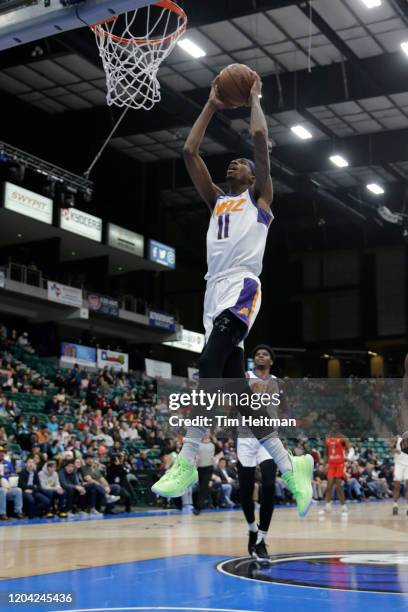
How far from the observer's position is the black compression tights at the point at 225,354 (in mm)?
3957

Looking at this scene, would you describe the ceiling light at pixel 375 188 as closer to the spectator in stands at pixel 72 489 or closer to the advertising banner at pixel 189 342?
the advertising banner at pixel 189 342

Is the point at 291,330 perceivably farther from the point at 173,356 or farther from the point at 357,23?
the point at 357,23

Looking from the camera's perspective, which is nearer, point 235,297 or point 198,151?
point 235,297

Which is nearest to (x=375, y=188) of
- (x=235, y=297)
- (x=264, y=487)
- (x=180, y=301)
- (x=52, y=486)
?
(x=180, y=301)

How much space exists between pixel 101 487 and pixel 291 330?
76.1ft

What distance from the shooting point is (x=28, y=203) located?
25094 millimetres

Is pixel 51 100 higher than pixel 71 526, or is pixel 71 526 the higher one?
pixel 51 100

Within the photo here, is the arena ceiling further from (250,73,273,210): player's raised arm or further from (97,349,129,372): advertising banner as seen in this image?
(250,73,273,210): player's raised arm

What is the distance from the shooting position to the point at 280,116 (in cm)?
2269

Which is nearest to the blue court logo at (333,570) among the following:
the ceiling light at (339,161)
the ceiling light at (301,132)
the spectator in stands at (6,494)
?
the spectator in stands at (6,494)

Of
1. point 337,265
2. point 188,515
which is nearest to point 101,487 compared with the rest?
point 188,515

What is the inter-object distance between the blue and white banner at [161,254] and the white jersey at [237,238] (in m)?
26.3

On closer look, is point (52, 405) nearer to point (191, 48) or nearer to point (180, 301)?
point (191, 48)

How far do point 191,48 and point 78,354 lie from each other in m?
12.2
